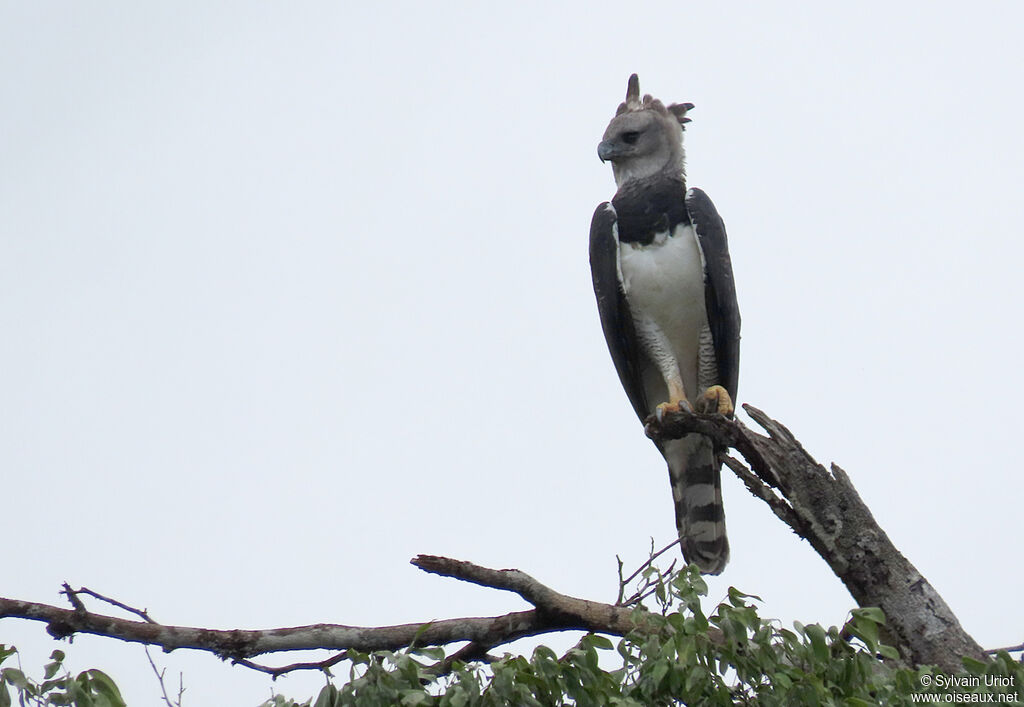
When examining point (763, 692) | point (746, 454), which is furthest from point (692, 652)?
point (746, 454)

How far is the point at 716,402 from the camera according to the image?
5176 millimetres

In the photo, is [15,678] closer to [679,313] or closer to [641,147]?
[679,313]

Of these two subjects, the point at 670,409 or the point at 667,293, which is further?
the point at 667,293

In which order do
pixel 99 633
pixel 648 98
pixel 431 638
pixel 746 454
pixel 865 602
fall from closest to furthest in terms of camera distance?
pixel 99 633
pixel 431 638
pixel 865 602
pixel 746 454
pixel 648 98

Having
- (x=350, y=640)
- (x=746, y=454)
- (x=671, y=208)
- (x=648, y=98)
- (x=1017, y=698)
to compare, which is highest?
(x=648, y=98)

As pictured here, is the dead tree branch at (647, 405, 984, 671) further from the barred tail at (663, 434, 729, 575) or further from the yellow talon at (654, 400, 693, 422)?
the barred tail at (663, 434, 729, 575)

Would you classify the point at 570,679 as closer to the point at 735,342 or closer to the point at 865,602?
the point at 865,602

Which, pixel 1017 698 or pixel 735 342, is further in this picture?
pixel 735 342

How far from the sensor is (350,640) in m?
3.18

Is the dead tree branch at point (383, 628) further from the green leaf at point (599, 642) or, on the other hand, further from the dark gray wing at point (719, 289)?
the dark gray wing at point (719, 289)

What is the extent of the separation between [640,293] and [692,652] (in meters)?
2.93

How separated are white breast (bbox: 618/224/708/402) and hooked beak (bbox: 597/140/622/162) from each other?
0.66 metres

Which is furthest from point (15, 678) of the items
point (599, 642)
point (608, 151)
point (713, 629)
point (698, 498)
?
point (608, 151)

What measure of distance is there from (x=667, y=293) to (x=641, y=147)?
0.95 metres
